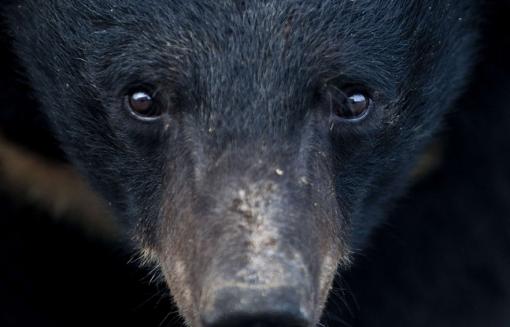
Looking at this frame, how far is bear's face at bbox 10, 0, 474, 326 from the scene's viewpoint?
3.82m

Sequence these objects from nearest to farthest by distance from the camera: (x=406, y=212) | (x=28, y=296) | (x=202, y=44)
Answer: (x=202, y=44)
(x=28, y=296)
(x=406, y=212)

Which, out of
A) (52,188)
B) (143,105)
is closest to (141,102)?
(143,105)

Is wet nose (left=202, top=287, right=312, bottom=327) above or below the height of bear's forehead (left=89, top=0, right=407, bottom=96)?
below

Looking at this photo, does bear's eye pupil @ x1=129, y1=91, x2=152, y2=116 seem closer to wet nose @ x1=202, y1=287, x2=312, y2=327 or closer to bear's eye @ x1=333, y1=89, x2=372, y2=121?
bear's eye @ x1=333, y1=89, x2=372, y2=121

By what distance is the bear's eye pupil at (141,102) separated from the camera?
4.28m

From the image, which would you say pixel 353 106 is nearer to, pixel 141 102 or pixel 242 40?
pixel 242 40

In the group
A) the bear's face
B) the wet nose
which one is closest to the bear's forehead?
the bear's face

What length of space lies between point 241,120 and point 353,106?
19.0 inches

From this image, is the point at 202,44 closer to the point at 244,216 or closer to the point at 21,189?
the point at 244,216

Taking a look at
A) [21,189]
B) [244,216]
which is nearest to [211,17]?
[244,216]

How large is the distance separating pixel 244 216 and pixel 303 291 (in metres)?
0.31

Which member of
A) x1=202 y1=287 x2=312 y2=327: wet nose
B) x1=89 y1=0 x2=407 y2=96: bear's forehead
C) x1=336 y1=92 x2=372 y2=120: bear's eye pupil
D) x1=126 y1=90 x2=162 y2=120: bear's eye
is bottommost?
x1=202 y1=287 x2=312 y2=327: wet nose

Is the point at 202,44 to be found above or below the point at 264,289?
above

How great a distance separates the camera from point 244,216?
3838 mm
